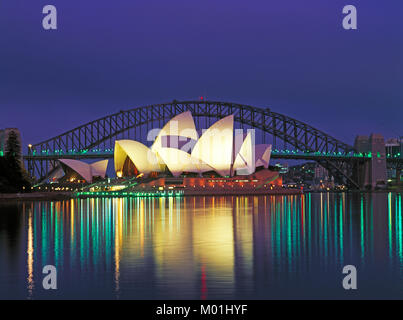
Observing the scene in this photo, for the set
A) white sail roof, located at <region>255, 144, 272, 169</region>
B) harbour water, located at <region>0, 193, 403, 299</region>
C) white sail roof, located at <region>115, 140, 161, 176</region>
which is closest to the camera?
harbour water, located at <region>0, 193, 403, 299</region>

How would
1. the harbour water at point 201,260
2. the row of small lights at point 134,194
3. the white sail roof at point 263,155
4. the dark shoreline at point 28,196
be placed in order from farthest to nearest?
the white sail roof at point 263,155, the row of small lights at point 134,194, the dark shoreline at point 28,196, the harbour water at point 201,260

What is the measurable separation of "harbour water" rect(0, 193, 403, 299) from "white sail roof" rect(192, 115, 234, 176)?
2065 inches

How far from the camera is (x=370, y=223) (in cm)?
2891

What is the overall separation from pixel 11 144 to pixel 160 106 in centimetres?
4286

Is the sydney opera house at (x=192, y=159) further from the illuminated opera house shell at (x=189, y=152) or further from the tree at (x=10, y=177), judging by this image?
the tree at (x=10, y=177)

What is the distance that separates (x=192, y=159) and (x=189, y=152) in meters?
1.77

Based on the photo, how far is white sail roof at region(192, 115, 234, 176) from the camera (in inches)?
3140

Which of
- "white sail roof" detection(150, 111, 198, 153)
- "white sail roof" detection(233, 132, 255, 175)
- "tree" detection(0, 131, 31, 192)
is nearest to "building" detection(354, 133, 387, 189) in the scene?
"white sail roof" detection(233, 132, 255, 175)

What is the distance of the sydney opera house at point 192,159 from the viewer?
269 feet

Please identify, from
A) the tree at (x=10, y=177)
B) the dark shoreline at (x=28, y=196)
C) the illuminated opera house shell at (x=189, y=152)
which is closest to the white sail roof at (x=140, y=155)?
the illuminated opera house shell at (x=189, y=152)

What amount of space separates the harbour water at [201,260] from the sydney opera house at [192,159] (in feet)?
180

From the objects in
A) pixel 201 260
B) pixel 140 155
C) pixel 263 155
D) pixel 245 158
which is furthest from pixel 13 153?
pixel 201 260

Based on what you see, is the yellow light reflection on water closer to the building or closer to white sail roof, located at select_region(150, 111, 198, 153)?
white sail roof, located at select_region(150, 111, 198, 153)

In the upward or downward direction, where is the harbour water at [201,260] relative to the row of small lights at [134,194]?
upward
